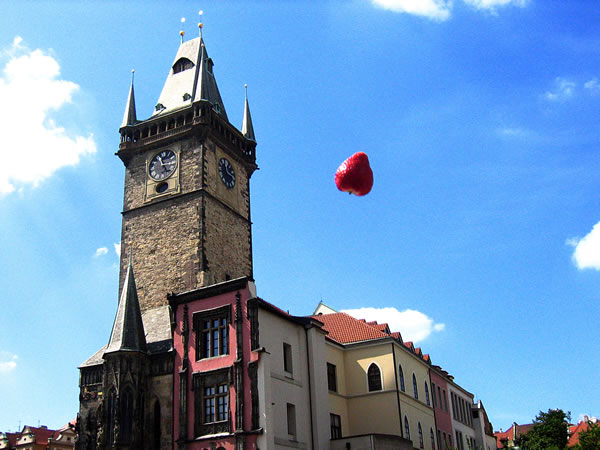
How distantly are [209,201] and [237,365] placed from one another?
536 inches

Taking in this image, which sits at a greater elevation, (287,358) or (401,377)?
(287,358)

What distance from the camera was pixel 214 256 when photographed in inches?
1665

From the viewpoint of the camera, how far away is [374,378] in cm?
4100

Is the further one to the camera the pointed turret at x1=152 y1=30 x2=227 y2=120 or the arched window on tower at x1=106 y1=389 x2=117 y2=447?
the pointed turret at x1=152 y1=30 x2=227 y2=120

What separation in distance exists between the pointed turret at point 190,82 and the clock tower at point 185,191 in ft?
0.34

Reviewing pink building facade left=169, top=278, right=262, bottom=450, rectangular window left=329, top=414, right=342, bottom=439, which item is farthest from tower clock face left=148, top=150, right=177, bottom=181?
rectangular window left=329, top=414, right=342, bottom=439

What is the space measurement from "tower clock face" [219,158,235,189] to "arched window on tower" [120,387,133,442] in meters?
16.8

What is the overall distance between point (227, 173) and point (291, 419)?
61.8ft

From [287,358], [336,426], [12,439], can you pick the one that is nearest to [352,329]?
[336,426]

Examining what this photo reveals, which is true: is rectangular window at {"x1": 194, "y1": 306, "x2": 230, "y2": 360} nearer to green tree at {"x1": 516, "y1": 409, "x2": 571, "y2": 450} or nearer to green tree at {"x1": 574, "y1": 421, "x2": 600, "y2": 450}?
green tree at {"x1": 574, "y1": 421, "x2": 600, "y2": 450}

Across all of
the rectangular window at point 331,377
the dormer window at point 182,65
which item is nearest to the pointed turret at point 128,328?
the rectangular window at point 331,377

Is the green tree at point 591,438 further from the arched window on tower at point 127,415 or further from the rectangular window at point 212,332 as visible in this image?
the arched window on tower at point 127,415

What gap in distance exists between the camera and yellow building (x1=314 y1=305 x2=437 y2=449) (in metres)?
39.6

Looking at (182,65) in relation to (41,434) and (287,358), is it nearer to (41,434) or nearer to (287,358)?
(287,358)
